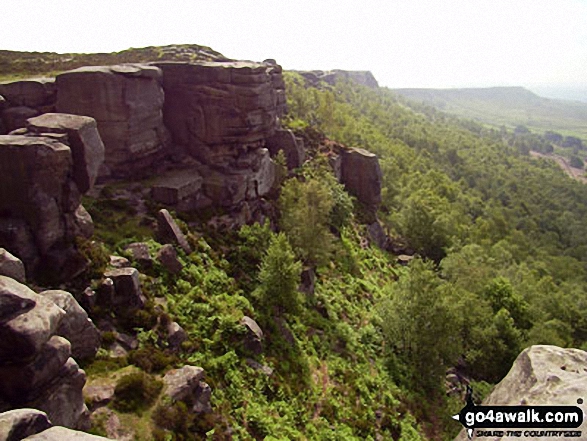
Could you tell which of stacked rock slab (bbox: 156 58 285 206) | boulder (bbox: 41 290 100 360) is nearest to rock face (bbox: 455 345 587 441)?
boulder (bbox: 41 290 100 360)

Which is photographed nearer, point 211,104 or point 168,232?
point 168,232

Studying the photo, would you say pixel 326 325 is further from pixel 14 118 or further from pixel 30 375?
pixel 14 118

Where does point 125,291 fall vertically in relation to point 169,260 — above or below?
above

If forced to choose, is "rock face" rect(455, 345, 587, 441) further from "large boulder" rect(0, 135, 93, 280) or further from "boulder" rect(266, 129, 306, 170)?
"boulder" rect(266, 129, 306, 170)

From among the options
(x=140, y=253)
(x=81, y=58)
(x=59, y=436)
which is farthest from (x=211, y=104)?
(x=59, y=436)

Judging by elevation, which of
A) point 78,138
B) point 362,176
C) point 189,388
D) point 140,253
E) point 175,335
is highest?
point 78,138

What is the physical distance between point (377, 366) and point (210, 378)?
→ 18570 millimetres

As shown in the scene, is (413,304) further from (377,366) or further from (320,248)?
(320,248)

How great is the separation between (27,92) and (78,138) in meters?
17.9

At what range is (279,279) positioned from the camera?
33688 mm

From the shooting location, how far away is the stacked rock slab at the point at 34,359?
14.9 meters

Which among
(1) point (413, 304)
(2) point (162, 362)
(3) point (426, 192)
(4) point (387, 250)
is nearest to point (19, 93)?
(2) point (162, 362)

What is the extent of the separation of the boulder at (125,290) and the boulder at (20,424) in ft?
47.9

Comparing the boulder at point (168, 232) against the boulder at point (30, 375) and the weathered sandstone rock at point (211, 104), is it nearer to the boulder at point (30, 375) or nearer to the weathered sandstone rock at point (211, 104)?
the weathered sandstone rock at point (211, 104)
